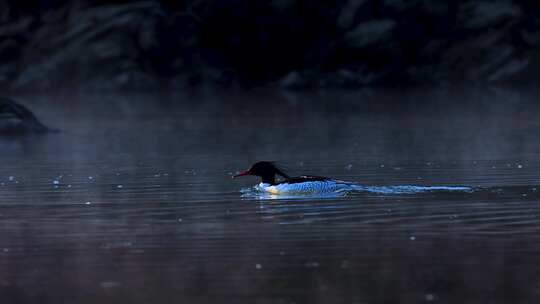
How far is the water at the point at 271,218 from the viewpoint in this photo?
13.3 meters

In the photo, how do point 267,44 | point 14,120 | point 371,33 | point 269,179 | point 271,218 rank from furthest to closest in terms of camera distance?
point 267,44
point 371,33
point 14,120
point 269,179
point 271,218

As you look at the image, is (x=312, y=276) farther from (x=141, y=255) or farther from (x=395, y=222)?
(x=395, y=222)

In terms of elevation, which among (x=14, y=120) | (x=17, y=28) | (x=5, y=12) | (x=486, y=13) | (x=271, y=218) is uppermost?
(x=5, y=12)

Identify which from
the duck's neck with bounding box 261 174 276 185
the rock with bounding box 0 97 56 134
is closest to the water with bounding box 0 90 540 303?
the duck's neck with bounding box 261 174 276 185

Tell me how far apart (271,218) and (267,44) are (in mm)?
53695

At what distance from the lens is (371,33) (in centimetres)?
6912

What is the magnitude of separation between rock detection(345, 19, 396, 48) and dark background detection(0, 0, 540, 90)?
44 millimetres

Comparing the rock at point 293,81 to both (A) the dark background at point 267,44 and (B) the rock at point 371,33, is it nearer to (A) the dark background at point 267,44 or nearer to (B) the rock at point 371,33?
(A) the dark background at point 267,44

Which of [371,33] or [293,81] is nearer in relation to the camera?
[293,81]

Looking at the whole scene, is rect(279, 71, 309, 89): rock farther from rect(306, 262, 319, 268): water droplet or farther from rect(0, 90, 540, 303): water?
rect(306, 262, 319, 268): water droplet

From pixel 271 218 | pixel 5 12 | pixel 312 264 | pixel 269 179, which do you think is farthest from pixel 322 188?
pixel 5 12

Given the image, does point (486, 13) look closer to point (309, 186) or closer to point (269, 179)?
point (269, 179)

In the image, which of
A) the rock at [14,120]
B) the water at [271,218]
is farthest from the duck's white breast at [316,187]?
the rock at [14,120]

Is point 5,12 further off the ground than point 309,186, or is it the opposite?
point 5,12
